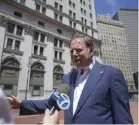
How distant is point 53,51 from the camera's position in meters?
24.5

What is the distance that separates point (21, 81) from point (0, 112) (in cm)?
1980

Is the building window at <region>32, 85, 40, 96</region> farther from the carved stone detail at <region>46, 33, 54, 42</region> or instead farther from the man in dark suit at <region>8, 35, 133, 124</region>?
the man in dark suit at <region>8, 35, 133, 124</region>

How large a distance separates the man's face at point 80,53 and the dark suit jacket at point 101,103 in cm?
33

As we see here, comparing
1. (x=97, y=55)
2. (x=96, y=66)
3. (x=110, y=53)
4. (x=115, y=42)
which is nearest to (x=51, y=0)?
(x=97, y=55)

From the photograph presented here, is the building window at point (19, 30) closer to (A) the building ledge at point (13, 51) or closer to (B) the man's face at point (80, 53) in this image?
(A) the building ledge at point (13, 51)

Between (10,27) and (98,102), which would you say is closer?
(98,102)

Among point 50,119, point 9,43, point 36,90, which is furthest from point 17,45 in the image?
point 50,119

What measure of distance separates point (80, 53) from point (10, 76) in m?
18.9

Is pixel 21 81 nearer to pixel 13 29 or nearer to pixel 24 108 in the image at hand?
pixel 13 29

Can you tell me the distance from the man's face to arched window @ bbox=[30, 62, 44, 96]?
64.2 ft

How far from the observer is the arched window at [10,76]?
1812 cm

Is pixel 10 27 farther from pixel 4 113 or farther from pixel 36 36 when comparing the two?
pixel 4 113

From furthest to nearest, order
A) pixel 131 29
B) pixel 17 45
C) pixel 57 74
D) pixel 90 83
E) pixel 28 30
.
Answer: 1. pixel 131 29
2. pixel 57 74
3. pixel 28 30
4. pixel 17 45
5. pixel 90 83

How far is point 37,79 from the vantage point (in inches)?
838
